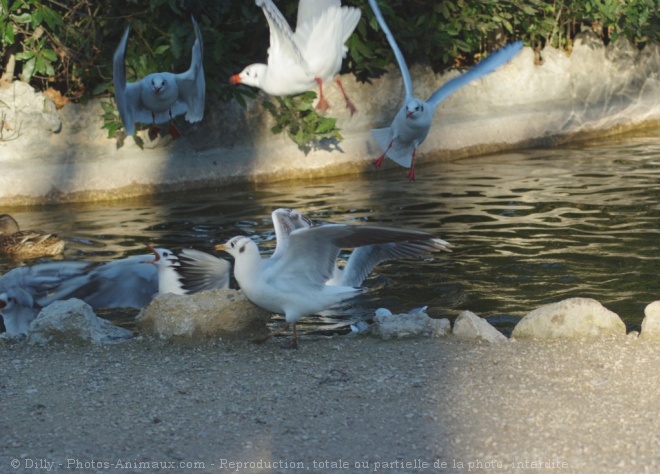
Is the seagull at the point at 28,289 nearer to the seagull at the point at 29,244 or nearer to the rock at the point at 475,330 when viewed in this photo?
the seagull at the point at 29,244

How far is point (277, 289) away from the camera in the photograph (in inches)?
240

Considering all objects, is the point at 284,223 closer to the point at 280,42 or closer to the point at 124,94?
the point at 280,42

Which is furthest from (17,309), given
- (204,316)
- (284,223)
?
(284,223)

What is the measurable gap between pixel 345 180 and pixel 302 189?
2.28ft

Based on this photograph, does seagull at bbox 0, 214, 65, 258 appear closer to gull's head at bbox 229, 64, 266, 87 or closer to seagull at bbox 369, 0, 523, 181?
gull's head at bbox 229, 64, 266, 87

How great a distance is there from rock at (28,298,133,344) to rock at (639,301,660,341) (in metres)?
2.70

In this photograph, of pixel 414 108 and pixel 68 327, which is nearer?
pixel 68 327

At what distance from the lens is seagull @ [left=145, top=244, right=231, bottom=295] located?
23.1 ft

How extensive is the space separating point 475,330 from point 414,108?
3.56 meters

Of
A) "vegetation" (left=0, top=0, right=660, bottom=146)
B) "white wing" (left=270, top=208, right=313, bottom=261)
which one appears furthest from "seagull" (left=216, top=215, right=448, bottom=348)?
"vegetation" (left=0, top=0, right=660, bottom=146)

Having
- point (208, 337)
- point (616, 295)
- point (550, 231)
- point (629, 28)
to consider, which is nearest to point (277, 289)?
point (208, 337)

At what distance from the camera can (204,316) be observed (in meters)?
6.24

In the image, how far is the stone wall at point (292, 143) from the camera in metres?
12.2

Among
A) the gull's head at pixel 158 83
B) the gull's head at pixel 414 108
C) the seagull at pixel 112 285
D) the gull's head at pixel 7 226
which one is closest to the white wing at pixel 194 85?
the gull's head at pixel 158 83
